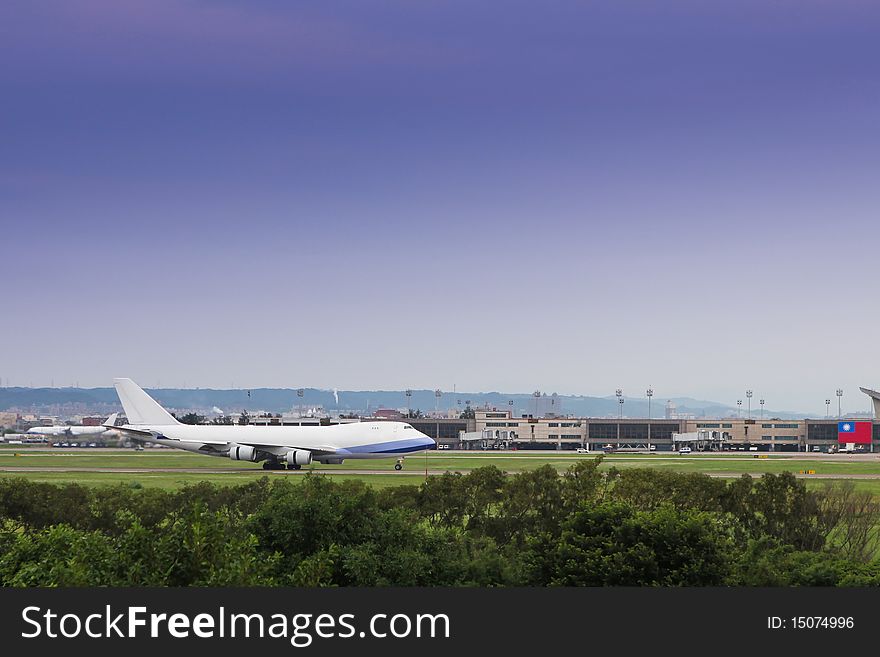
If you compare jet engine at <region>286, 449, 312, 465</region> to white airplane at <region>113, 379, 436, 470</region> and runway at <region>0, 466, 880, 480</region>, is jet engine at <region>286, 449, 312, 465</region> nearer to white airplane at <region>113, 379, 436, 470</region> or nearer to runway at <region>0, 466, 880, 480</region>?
white airplane at <region>113, 379, 436, 470</region>

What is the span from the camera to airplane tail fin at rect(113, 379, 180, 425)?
13212cm

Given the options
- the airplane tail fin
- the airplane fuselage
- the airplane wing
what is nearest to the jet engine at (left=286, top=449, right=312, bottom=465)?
the airplane fuselage

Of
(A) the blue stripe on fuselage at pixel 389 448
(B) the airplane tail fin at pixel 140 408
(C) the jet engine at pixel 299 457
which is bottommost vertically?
(C) the jet engine at pixel 299 457

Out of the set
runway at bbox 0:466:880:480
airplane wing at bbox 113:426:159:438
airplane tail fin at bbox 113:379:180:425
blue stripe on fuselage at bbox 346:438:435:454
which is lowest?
runway at bbox 0:466:880:480

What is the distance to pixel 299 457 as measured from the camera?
11244 cm

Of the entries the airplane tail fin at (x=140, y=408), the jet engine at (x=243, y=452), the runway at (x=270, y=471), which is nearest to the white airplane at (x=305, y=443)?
the jet engine at (x=243, y=452)

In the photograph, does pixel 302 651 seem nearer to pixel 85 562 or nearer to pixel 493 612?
pixel 493 612

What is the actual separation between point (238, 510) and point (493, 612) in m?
33.3

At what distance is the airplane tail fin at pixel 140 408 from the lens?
433ft

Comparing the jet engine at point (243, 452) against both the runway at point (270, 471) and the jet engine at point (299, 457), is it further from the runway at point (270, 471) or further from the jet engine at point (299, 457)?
the jet engine at point (299, 457)

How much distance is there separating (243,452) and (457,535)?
73.3 metres

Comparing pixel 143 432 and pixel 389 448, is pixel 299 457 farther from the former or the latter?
pixel 143 432

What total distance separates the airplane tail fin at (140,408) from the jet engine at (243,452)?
18153 mm

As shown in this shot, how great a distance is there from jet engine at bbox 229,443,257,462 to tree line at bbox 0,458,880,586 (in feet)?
195
